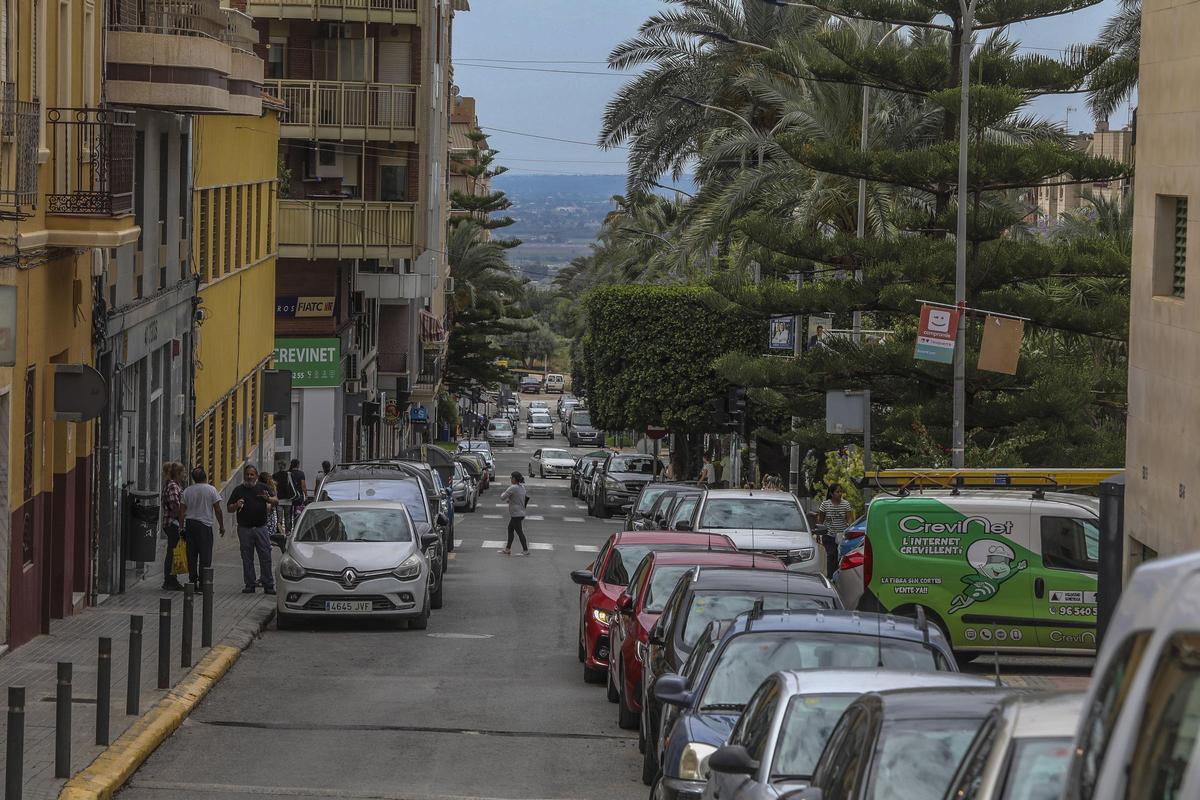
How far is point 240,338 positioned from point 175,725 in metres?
21.7

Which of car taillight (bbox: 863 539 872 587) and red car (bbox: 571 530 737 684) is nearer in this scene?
red car (bbox: 571 530 737 684)

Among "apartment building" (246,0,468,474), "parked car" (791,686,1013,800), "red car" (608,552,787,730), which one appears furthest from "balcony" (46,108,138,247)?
"apartment building" (246,0,468,474)

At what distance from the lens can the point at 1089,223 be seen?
5459 cm

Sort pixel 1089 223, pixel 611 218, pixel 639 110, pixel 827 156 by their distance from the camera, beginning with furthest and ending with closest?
pixel 611 218 → pixel 1089 223 → pixel 639 110 → pixel 827 156

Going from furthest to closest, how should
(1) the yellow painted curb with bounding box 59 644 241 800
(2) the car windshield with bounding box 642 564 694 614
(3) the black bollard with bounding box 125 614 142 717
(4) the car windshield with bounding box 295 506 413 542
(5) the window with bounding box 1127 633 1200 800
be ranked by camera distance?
(4) the car windshield with bounding box 295 506 413 542 < (2) the car windshield with bounding box 642 564 694 614 < (3) the black bollard with bounding box 125 614 142 717 < (1) the yellow painted curb with bounding box 59 644 241 800 < (5) the window with bounding box 1127 633 1200 800

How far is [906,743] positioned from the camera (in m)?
6.69

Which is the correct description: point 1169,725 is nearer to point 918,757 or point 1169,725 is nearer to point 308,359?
point 918,757

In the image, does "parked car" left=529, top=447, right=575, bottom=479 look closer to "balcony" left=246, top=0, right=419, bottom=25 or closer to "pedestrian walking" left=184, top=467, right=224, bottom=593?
"balcony" left=246, top=0, right=419, bottom=25

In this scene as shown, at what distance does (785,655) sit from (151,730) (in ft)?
17.2

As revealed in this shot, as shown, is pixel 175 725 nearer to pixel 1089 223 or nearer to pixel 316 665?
pixel 316 665

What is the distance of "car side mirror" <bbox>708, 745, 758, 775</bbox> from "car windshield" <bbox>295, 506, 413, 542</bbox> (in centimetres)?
1440

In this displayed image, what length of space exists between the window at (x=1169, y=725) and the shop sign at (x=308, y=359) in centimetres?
3958

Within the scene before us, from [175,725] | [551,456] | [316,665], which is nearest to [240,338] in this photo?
[316,665]

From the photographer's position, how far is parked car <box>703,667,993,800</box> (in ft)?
26.5
